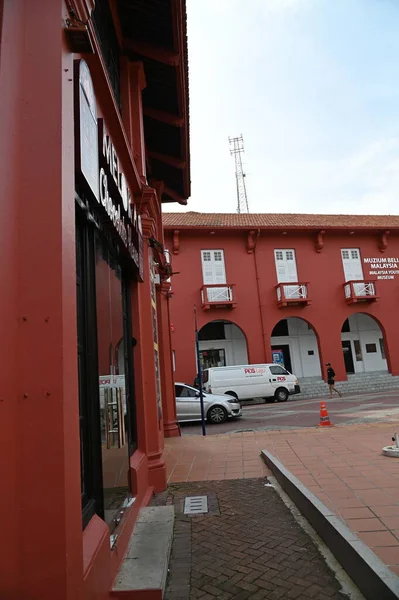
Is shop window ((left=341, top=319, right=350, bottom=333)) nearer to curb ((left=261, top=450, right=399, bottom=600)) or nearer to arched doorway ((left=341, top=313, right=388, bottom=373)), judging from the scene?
arched doorway ((left=341, top=313, right=388, bottom=373))

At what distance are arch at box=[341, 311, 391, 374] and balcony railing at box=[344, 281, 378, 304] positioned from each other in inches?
103

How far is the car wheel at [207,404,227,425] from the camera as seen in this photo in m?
13.3

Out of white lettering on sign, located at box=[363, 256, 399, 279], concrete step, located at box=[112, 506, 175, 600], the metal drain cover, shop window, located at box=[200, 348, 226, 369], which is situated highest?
white lettering on sign, located at box=[363, 256, 399, 279]

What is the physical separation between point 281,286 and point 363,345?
7840 millimetres

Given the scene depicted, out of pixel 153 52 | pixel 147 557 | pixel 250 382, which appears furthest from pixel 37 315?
pixel 250 382

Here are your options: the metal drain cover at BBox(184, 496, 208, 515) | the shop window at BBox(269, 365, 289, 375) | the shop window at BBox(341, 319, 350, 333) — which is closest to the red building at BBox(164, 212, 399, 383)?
the shop window at BBox(341, 319, 350, 333)

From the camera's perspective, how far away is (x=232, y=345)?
24.0 meters

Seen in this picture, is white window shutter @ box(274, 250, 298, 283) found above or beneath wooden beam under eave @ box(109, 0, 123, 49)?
above

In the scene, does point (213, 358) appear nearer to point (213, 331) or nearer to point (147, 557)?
point (213, 331)

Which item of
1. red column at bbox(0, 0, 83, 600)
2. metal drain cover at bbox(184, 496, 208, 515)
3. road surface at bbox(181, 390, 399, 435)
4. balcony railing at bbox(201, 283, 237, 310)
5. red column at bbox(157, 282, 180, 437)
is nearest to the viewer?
red column at bbox(0, 0, 83, 600)

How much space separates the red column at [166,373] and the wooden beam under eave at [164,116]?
374 cm

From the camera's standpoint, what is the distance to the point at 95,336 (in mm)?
2967

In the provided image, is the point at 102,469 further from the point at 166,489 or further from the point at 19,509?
the point at 166,489

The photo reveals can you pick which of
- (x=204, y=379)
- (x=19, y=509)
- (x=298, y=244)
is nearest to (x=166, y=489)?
(x=19, y=509)
